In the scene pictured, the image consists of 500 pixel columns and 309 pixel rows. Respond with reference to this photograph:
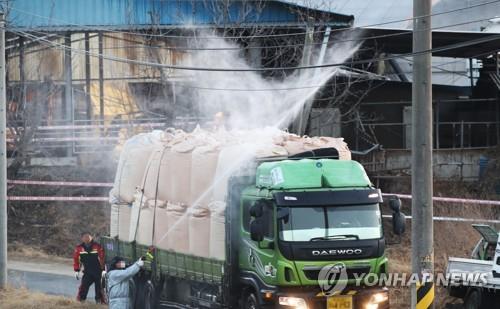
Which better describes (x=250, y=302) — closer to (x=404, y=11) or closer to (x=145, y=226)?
(x=145, y=226)

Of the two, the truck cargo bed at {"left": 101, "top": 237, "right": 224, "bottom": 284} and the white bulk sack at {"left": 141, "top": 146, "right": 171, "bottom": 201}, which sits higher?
the white bulk sack at {"left": 141, "top": 146, "right": 171, "bottom": 201}

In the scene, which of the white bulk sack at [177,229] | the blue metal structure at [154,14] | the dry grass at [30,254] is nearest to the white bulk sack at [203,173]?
the white bulk sack at [177,229]

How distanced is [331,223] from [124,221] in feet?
21.1

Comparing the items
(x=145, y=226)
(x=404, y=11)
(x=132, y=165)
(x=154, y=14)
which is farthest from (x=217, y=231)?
(x=154, y=14)

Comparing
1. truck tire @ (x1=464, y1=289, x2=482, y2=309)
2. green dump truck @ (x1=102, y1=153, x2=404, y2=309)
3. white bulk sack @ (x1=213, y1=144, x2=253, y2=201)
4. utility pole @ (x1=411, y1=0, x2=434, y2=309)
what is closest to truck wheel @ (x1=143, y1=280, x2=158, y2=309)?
green dump truck @ (x1=102, y1=153, x2=404, y2=309)

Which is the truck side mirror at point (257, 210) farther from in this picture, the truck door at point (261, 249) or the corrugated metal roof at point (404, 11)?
the corrugated metal roof at point (404, 11)

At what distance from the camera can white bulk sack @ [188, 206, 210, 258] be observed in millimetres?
14539

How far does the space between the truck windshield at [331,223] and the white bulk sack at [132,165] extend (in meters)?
5.23

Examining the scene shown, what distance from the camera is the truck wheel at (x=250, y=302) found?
1293 cm

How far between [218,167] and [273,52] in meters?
14.0

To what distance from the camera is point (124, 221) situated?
58.1 ft

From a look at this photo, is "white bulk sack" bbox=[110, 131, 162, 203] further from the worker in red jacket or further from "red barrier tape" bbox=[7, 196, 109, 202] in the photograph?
"red barrier tape" bbox=[7, 196, 109, 202]

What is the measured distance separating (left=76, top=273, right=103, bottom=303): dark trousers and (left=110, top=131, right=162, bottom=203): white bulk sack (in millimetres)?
1677

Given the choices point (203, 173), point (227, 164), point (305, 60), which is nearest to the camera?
point (227, 164)
